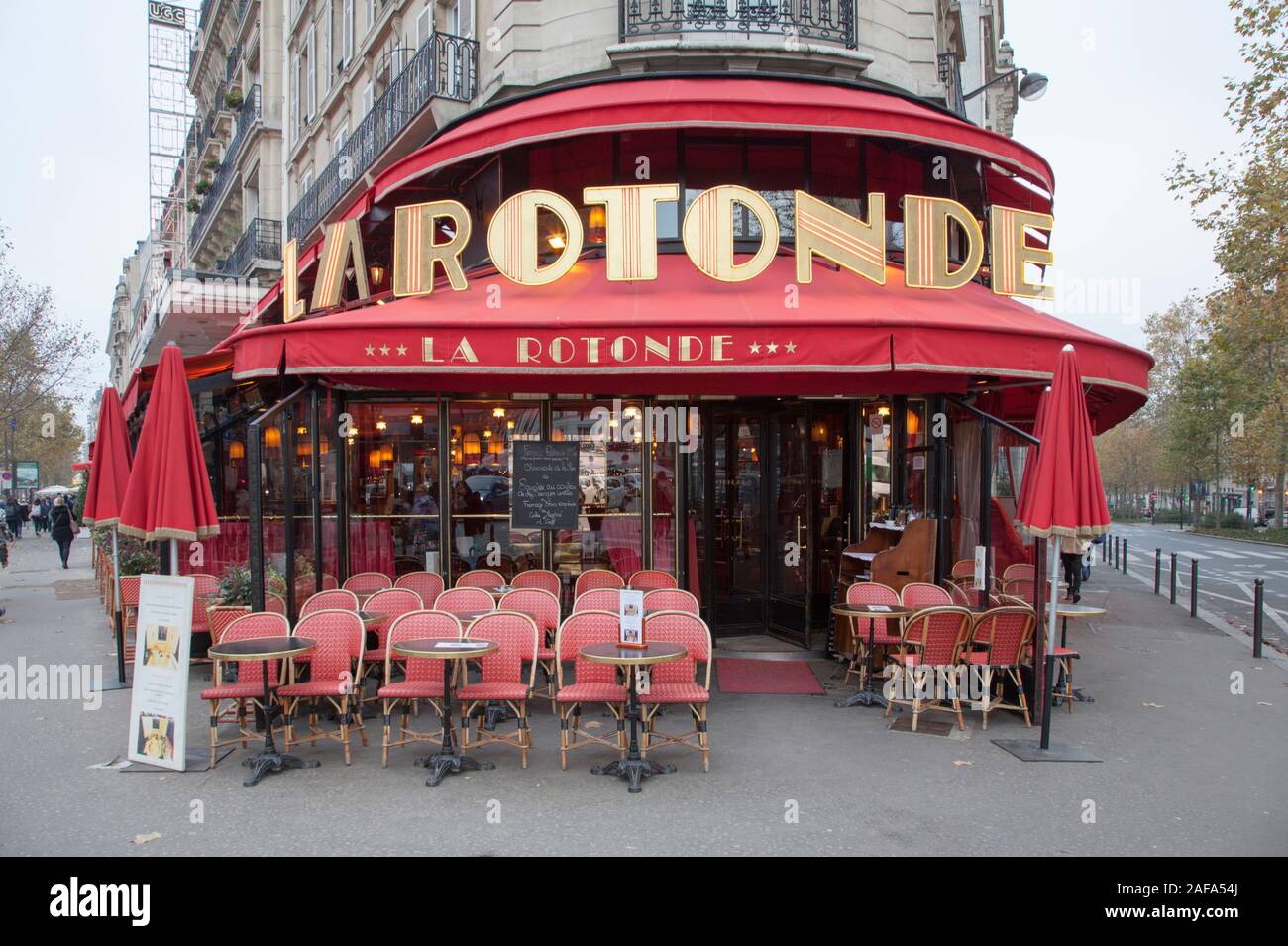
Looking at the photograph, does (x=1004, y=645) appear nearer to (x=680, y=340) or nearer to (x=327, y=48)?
(x=680, y=340)

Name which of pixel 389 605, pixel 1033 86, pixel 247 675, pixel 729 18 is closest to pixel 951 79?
pixel 1033 86

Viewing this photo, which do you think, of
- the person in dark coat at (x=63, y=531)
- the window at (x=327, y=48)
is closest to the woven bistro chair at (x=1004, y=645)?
the window at (x=327, y=48)

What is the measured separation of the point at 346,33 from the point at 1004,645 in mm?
18851

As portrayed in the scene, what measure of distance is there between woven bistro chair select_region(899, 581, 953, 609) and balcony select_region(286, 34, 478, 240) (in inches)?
364

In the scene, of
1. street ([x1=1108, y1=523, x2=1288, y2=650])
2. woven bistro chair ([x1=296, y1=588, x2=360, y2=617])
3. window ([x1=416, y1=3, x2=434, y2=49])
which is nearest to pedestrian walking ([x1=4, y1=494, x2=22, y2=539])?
window ([x1=416, y1=3, x2=434, y2=49])

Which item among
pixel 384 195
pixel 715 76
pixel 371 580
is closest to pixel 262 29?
pixel 384 195

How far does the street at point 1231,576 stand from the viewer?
48.0 feet

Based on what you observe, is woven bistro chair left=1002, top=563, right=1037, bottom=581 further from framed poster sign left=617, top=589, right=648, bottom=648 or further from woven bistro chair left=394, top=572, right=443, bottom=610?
woven bistro chair left=394, top=572, right=443, bottom=610

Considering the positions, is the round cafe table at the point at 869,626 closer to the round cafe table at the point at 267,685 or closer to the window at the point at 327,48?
the round cafe table at the point at 267,685

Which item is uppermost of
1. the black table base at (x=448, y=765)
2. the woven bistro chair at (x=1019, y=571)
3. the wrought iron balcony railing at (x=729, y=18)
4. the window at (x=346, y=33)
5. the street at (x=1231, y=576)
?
the window at (x=346, y=33)

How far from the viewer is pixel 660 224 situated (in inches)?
390

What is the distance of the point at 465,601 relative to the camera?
781 cm

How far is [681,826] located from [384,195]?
8.49m

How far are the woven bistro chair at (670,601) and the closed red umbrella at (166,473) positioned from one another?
12.1ft
